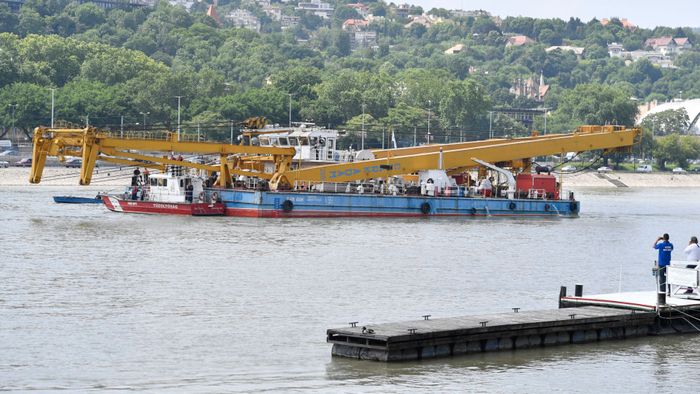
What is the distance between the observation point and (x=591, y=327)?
34469 millimetres

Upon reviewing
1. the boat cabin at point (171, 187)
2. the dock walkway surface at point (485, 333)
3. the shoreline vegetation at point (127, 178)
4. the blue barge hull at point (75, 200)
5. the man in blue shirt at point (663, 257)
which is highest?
the shoreline vegetation at point (127, 178)

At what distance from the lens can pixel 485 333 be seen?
107ft

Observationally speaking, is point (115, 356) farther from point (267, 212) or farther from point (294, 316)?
point (267, 212)

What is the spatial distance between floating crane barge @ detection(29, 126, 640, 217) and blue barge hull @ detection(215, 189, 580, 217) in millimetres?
51

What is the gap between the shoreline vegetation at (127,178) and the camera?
114938 millimetres

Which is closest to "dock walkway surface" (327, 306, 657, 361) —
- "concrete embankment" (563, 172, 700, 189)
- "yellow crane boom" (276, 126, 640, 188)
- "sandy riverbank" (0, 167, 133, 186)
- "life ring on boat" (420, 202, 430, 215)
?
"yellow crane boom" (276, 126, 640, 188)

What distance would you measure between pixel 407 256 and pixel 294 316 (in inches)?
730

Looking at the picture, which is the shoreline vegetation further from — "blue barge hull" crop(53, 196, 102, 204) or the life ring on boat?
the life ring on boat

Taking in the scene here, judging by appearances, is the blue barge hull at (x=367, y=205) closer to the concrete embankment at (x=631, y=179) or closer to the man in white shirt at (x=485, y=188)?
the man in white shirt at (x=485, y=188)

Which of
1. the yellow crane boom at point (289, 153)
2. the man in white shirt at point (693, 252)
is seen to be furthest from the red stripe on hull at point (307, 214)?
the man in white shirt at point (693, 252)

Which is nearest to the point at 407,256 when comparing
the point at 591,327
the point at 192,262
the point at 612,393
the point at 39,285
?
the point at 192,262

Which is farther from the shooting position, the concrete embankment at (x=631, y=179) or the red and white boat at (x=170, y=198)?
the concrete embankment at (x=631, y=179)

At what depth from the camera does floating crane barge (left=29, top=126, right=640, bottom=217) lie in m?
74.3

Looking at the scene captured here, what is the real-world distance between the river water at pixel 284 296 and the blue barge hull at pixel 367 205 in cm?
163
